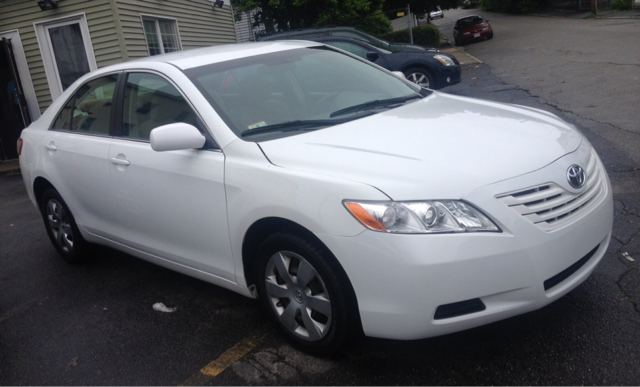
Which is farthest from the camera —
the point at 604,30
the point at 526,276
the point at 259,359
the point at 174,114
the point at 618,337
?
the point at 604,30

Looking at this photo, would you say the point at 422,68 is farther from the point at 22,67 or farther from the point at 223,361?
the point at 223,361

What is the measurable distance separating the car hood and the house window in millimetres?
11363

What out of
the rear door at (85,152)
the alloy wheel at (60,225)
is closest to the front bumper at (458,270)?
the rear door at (85,152)

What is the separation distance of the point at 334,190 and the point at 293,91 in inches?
50.0

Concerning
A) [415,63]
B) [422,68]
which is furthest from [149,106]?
[422,68]

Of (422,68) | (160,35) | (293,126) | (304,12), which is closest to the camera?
(293,126)

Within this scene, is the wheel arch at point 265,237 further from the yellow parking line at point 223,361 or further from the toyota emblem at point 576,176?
the toyota emblem at point 576,176

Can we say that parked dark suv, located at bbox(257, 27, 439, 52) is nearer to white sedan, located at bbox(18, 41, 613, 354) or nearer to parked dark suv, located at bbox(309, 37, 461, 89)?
parked dark suv, located at bbox(309, 37, 461, 89)

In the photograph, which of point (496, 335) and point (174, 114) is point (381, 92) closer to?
point (174, 114)

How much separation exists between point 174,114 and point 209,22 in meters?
14.6

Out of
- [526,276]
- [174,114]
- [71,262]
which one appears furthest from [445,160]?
[71,262]

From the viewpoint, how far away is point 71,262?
502 centimetres

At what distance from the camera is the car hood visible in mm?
2604

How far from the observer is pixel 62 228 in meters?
4.92
